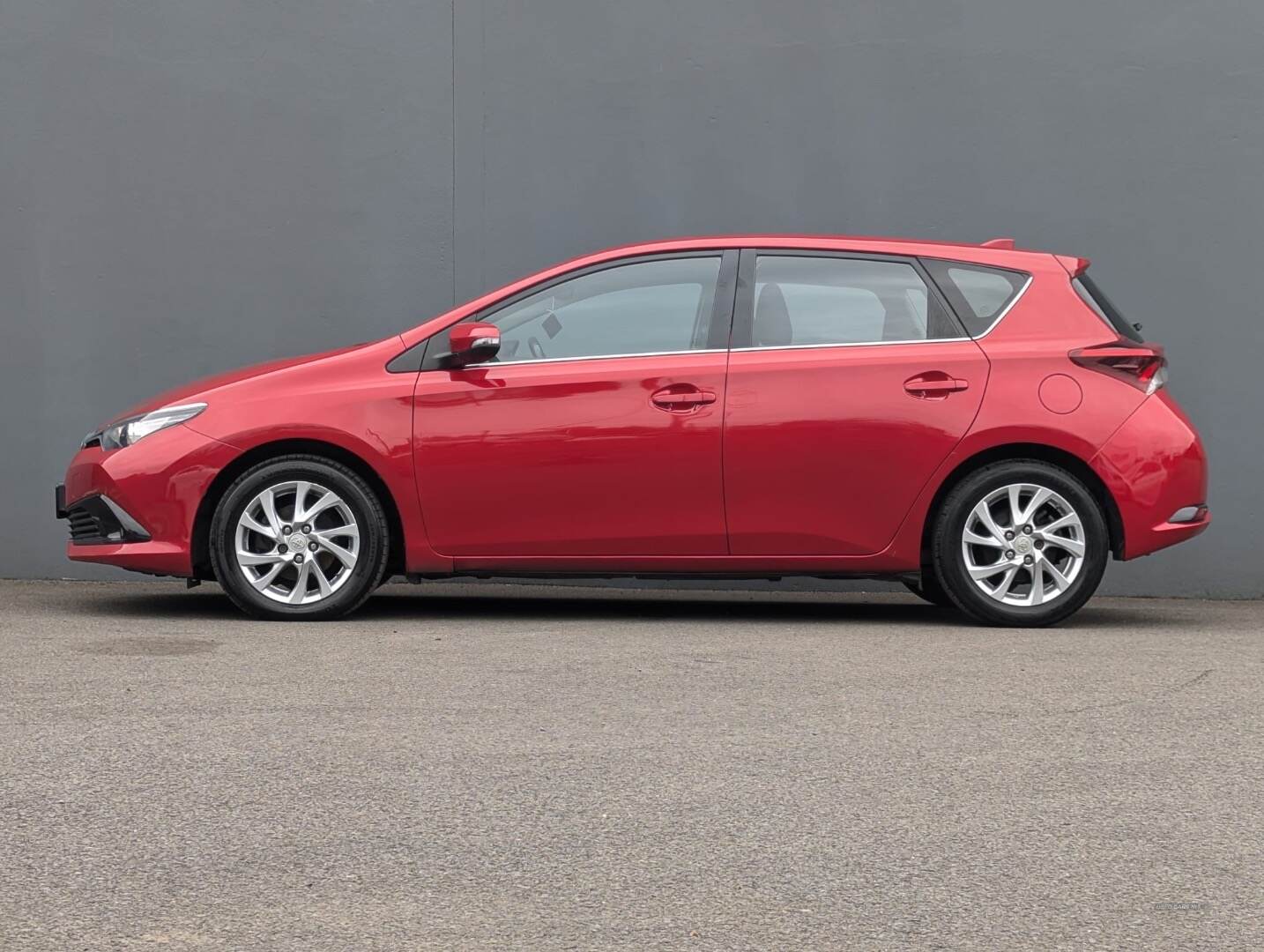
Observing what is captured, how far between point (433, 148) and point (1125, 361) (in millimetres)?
4235

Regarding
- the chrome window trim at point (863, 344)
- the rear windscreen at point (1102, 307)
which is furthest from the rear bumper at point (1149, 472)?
the chrome window trim at point (863, 344)

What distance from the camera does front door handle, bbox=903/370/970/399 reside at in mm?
7266

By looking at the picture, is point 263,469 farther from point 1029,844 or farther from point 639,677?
point 1029,844

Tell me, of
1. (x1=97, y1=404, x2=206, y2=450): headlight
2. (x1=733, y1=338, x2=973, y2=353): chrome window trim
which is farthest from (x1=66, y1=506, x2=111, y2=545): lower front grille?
(x1=733, y1=338, x2=973, y2=353): chrome window trim

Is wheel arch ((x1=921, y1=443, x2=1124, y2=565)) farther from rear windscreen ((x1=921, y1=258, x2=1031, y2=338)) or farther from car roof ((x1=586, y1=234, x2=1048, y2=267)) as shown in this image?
car roof ((x1=586, y1=234, x2=1048, y2=267))

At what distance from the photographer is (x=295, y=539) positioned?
23.8ft

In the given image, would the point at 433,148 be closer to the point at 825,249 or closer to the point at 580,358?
the point at 580,358

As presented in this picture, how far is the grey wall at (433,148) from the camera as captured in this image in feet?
31.5

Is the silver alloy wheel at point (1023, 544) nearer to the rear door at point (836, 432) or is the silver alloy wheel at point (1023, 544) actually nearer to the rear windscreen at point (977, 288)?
the rear door at point (836, 432)

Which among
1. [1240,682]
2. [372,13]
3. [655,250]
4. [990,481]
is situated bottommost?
[1240,682]

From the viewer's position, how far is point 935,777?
4359 millimetres

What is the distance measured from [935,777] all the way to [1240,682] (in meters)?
2.08

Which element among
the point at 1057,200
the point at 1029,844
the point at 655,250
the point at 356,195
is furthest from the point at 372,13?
the point at 1029,844

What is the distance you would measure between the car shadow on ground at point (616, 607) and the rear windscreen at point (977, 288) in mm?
1348
